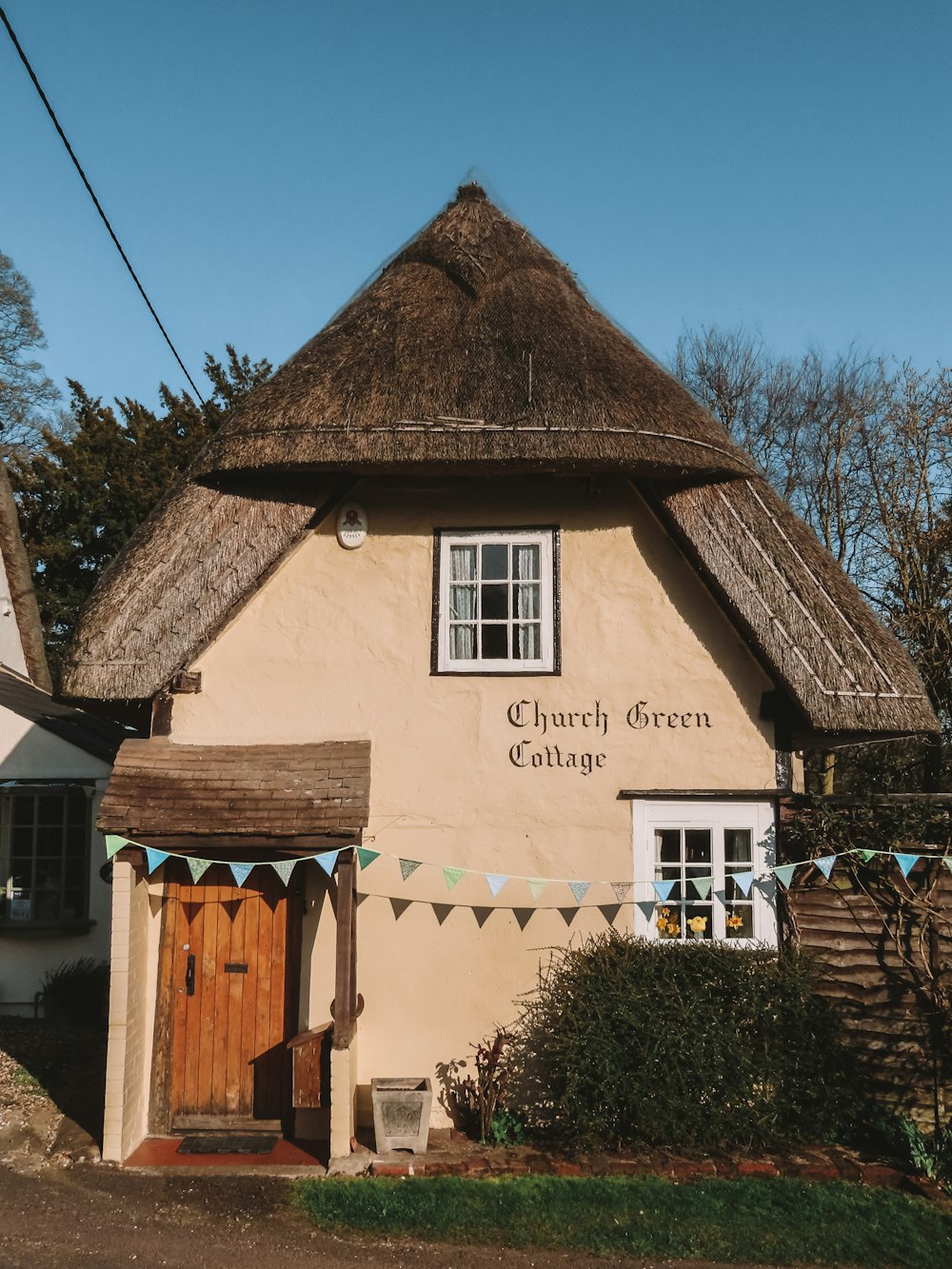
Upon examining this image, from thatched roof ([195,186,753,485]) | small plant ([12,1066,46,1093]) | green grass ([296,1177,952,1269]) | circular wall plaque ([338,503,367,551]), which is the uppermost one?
thatched roof ([195,186,753,485])

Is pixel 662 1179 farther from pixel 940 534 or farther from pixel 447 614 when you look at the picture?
pixel 940 534

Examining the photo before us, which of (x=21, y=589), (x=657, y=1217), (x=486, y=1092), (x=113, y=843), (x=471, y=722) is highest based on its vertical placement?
(x=21, y=589)

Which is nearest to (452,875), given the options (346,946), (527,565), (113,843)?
(346,946)

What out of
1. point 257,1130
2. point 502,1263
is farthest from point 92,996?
point 502,1263

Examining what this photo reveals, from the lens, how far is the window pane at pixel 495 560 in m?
8.85

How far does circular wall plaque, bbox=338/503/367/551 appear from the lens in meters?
8.89

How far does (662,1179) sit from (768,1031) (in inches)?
53.2

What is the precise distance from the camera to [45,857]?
1277cm

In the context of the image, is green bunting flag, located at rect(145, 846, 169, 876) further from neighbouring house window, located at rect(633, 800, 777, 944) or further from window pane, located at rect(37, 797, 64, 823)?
window pane, located at rect(37, 797, 64, 823)

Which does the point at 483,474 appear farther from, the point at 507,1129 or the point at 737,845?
the point at 507,1129

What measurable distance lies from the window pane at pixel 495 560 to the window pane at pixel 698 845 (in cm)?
277

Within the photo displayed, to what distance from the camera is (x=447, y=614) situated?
878 cm

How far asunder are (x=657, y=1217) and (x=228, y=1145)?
3443 mm

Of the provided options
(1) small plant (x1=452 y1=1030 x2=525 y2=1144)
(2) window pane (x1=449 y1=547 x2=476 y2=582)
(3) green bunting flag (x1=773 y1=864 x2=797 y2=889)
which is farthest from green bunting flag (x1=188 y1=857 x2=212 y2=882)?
Result: (3) green bunting flag (x1=773 y1=864 x2=797 y2=889)
